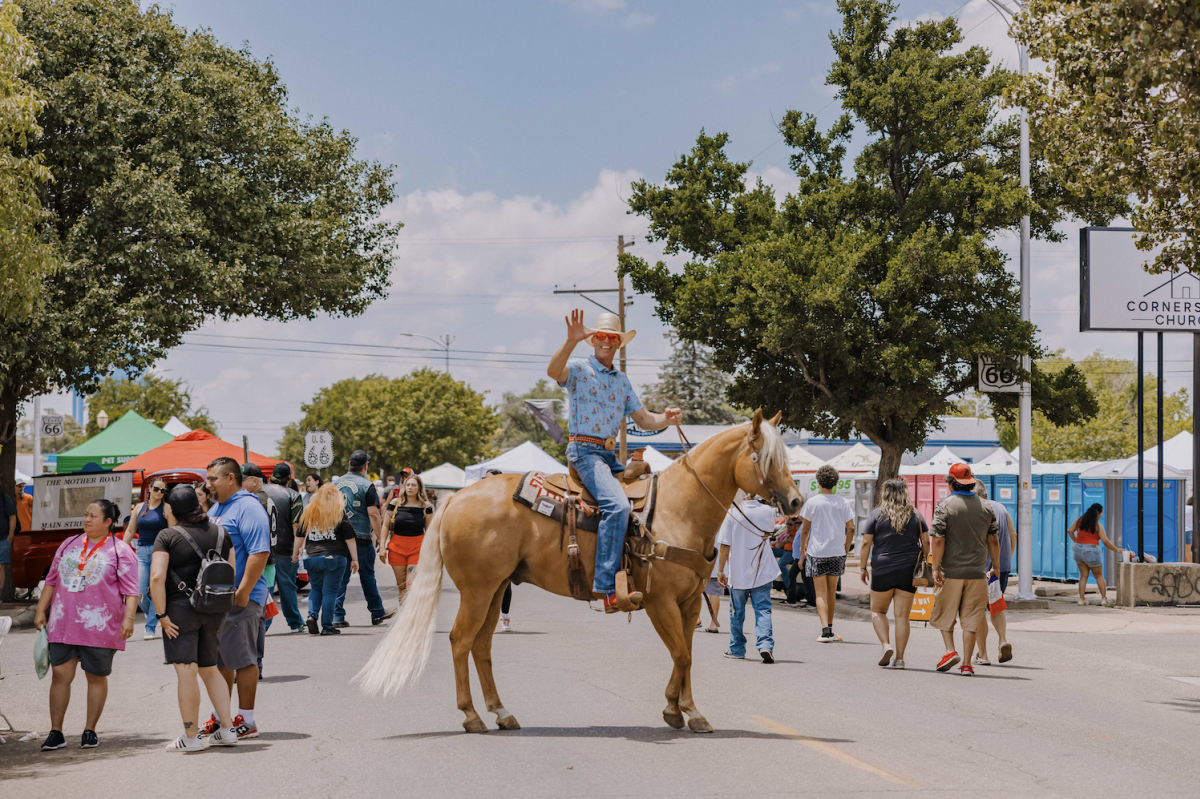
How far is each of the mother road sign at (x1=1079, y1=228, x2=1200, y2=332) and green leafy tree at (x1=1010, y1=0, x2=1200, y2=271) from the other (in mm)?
8388

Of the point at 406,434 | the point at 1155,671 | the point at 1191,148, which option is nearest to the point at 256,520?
the point at 1191,148

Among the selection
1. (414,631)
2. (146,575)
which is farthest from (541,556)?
(146,575)

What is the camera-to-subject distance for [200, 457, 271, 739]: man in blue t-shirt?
779 cm

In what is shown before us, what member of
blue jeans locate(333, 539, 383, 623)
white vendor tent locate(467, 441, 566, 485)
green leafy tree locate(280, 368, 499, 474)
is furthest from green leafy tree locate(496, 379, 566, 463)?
blue jeans locate(333, 539, 383, 623)

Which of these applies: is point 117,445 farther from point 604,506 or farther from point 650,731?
point 650,731

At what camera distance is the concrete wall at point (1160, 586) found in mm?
19531

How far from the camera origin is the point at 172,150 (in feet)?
62.6

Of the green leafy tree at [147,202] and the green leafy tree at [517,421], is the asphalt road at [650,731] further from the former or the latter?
the green leafy tree at [517,421]

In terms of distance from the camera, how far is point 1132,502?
23.3m

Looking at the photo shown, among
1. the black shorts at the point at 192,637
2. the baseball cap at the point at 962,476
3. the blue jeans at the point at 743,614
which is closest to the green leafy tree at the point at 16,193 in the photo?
the black shorts at the point at 192,637

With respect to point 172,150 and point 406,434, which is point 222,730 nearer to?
point 172,150

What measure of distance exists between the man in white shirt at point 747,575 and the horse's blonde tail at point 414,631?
4.35 meters

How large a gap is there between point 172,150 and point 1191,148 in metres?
15.2

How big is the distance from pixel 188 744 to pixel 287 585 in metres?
7.12
